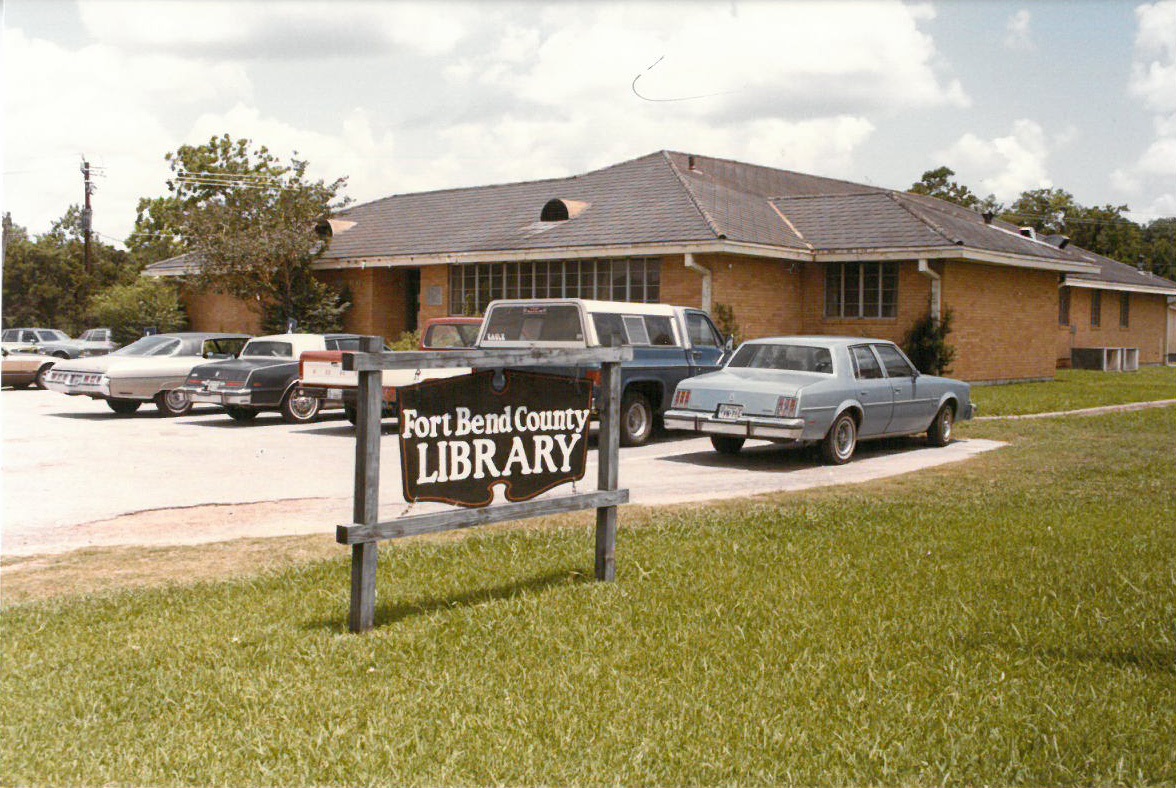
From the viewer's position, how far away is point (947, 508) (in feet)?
32.8

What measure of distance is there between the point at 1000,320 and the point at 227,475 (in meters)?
22.3

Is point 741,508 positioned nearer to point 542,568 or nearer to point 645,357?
point 542,568

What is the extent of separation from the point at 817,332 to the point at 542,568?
72.5 ft

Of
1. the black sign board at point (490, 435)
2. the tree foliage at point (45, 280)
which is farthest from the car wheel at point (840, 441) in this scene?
the tree foliage at point (45, 280)

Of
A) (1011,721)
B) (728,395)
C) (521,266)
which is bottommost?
(1011,721)

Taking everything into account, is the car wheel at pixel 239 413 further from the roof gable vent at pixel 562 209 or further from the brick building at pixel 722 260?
the roof gable vent at pixel 562 209

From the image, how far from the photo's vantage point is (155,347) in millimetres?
20672

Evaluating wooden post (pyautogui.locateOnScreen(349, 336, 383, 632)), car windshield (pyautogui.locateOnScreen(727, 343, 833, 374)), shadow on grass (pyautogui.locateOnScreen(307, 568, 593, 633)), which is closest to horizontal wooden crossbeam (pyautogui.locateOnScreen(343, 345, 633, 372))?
wooden post (pyautogui.locateOnScreen(349, 336, 383, 632))

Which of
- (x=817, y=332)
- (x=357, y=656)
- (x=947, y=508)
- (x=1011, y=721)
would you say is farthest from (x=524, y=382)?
(x=817, y=332)

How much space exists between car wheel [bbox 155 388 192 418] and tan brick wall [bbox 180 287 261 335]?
54.7 ft

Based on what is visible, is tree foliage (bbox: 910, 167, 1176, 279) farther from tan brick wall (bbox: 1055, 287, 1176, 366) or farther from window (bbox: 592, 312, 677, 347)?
window (bbox: 592, 312, 677, 347)

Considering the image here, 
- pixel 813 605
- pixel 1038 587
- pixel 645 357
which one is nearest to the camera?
pixel 813 605

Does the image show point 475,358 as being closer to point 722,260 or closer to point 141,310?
point 722,260

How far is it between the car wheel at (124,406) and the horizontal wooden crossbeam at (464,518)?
15.1 metres
